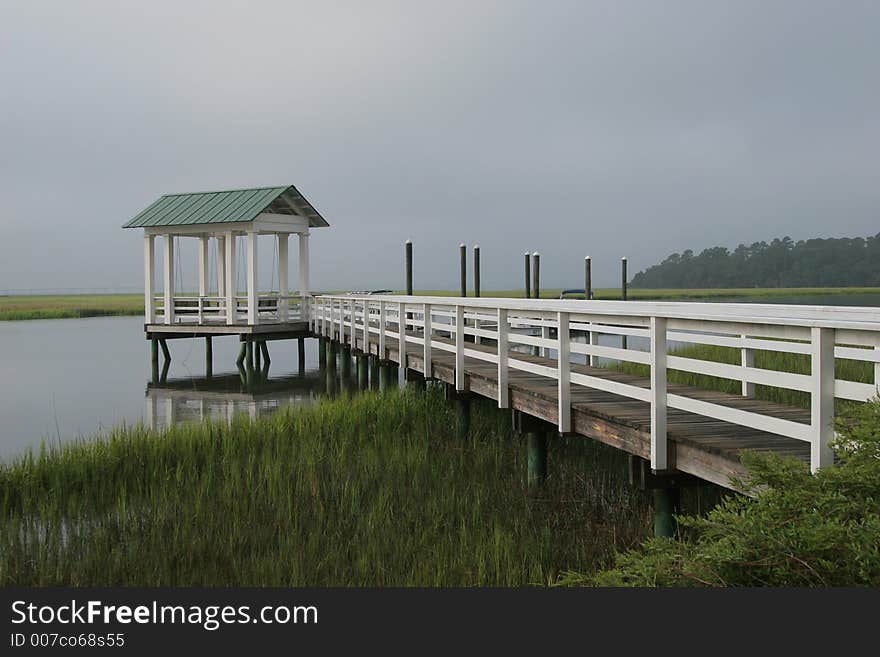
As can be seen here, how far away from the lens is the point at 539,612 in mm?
3832

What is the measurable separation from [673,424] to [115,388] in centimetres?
2078

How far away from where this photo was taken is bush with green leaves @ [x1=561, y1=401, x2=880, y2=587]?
3.43 m

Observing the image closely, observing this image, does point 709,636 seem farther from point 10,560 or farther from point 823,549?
point 10,560

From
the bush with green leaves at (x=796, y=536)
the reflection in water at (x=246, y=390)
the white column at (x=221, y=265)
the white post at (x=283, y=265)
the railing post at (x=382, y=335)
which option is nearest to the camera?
the bush with green leaves at (x=796, y=536)

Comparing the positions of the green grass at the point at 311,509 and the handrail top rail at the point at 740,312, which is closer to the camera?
the handrail top rail at the point at 740,312

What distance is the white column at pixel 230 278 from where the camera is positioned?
2545cm

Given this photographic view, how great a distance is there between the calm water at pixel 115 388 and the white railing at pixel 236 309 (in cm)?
190

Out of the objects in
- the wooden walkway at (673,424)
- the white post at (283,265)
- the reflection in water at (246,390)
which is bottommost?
the reflection in water at (246,390)

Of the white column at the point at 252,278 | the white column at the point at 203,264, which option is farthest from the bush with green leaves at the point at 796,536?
the white column at the point at 203,264

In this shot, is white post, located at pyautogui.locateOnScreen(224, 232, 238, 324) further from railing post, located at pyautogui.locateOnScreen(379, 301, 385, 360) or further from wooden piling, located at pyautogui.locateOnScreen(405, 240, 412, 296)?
railing post, located at pyautogui.locateOnScreen(379, 301, 385, 360)

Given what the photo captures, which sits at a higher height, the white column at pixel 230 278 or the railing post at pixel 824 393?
the white column at pixel 230 278

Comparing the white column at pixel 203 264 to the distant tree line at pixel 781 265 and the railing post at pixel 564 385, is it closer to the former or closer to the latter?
the railing post at pixel 564 385

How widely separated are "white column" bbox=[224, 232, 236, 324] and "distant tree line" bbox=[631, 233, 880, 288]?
3452 inches

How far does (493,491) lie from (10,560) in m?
4.85
